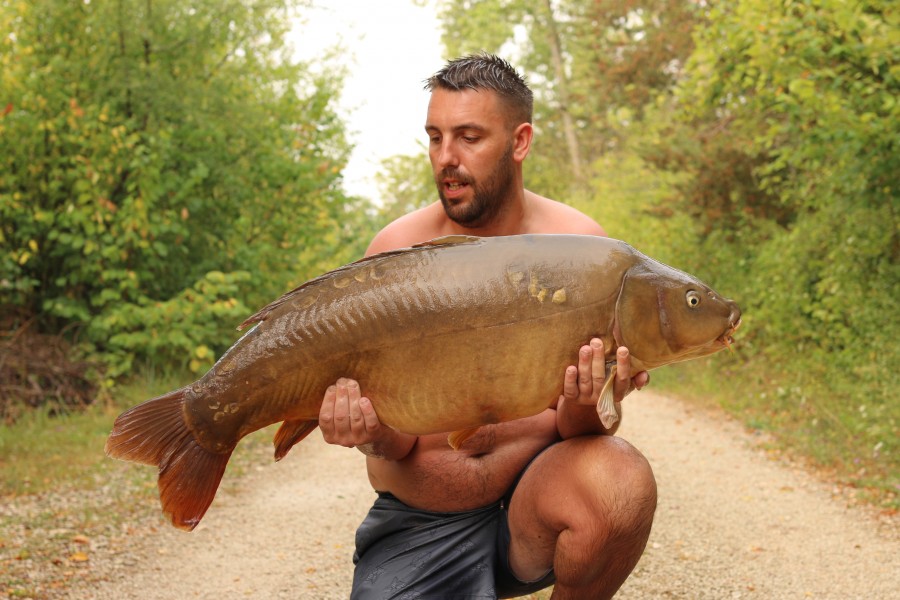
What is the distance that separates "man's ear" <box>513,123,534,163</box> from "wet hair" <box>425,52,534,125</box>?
3 centimetres

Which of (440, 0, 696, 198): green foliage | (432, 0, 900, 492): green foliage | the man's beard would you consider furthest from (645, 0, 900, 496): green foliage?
(440, 0, 696, 198): green foliage

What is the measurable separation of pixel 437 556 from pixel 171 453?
1010 mm

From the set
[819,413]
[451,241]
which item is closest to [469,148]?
[451,241]

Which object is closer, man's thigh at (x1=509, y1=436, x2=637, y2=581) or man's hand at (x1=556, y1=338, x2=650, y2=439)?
man's hand at (x1=556, y1=338, x2=650, y2=439)

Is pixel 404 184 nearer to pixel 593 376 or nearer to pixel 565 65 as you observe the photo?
pixel 565 65

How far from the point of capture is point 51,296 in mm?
8695

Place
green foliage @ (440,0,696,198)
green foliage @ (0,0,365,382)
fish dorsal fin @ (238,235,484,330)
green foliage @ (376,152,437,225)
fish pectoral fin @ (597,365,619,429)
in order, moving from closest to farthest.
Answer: fish pectoral fin @ (597,365,619,429), fish dorsal fin @ (238,235,484,330), green foliage @ (0,0,365,382), green foliage @ (440,0,696,198), green foliage @ (376,152,437,225)

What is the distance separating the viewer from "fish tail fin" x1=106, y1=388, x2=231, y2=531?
8.36 ft

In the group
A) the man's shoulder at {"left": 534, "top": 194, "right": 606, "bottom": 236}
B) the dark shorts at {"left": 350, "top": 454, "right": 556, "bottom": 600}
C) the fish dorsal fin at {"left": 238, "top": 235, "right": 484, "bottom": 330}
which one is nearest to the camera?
the fish dorsal fin at {"left": 238, "top": 235, "right": 484, "bottom": 330}

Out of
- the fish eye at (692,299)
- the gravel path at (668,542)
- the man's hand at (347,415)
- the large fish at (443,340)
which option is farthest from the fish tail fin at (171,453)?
the gravel path at (668,542)

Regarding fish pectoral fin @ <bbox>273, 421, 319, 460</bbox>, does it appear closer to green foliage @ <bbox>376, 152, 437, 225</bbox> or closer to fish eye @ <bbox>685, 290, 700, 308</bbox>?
fish eye @ <bbox>685, 290, 700, 308</bbox>

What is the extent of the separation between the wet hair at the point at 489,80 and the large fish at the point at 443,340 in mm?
798

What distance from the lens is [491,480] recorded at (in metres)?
3.15

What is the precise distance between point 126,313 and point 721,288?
23.4ft
